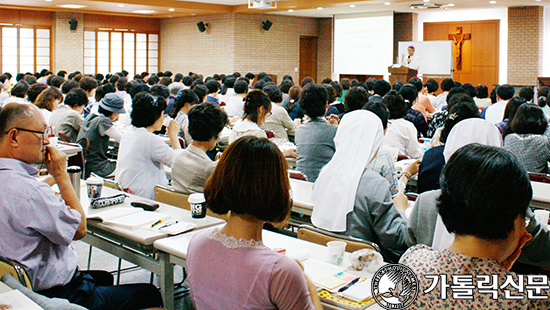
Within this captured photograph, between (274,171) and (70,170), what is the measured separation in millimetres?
1924

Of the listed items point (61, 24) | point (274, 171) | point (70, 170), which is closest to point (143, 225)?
point (70, 170)

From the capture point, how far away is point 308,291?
5.12 ft

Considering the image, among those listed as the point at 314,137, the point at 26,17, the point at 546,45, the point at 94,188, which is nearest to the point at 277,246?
the point at 94,188

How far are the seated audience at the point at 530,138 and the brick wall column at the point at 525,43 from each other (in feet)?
35.0

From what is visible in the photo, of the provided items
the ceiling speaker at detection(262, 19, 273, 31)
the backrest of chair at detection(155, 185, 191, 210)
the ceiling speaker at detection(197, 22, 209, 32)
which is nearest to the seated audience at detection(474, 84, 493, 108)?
the backrest of chair at detection(155, 185, 191, 210)

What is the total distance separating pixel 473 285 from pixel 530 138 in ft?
12.6

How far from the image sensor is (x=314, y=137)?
4523 mm

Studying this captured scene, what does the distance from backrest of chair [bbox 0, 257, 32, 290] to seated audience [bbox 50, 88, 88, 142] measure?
4.40m

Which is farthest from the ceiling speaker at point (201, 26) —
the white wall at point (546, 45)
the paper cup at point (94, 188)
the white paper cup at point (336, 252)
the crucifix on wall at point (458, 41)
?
the white paper cup at point (336, 252)

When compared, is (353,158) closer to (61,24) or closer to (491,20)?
(491,20)

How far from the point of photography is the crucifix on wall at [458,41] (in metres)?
15.7

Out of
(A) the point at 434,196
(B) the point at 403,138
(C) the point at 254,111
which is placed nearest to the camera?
(A) the point at 434,196

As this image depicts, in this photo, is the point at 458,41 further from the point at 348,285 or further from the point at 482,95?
the point at 348,285

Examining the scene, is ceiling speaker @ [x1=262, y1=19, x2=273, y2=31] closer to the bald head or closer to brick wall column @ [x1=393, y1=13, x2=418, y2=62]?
brick wall column @ [x1=393, y1=13, x2=418, y2=62]
